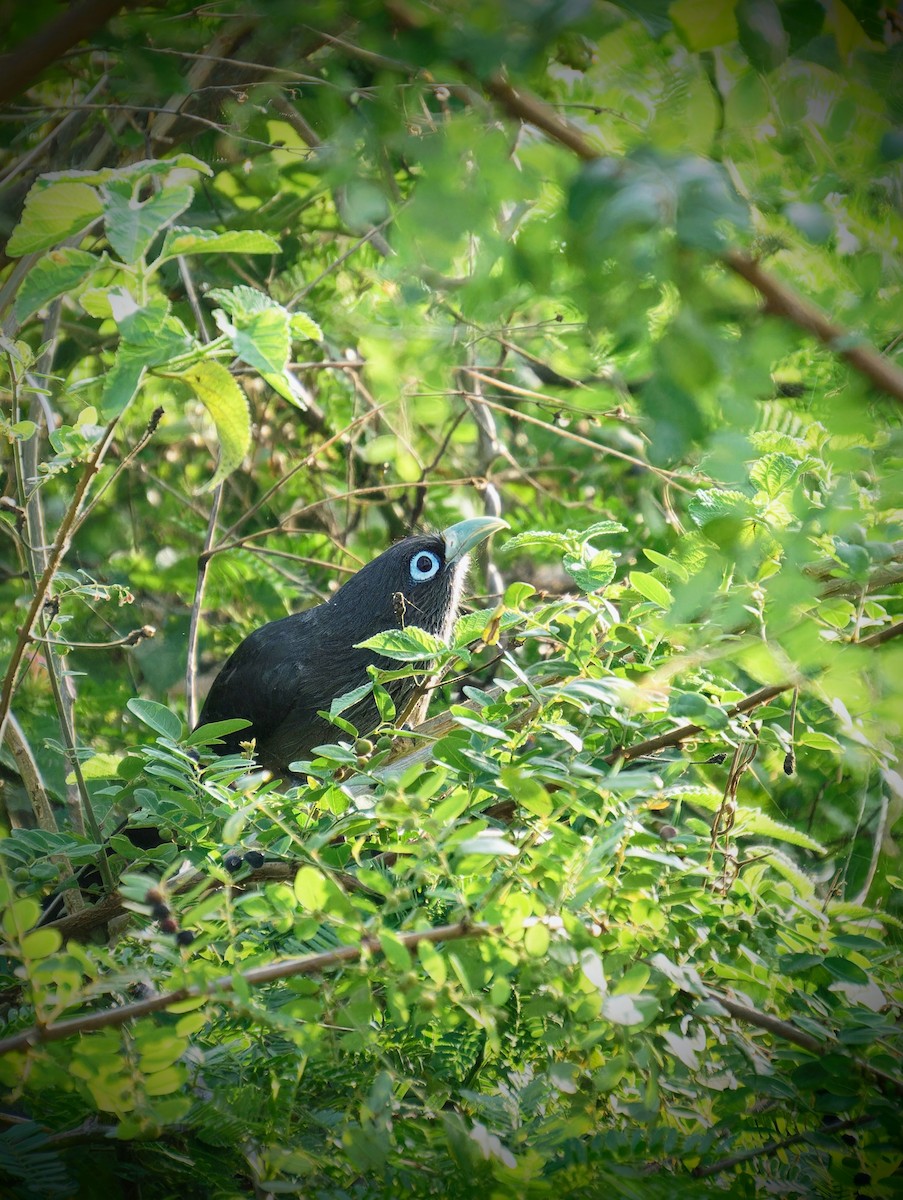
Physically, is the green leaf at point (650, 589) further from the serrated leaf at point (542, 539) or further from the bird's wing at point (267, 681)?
the bird's wing at point (267, 681)

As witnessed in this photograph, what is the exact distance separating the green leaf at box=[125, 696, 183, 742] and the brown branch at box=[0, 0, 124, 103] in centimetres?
123

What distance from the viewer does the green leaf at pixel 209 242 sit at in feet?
4.07

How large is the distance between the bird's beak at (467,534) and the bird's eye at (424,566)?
12 cm

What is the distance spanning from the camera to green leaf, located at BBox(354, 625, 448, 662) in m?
1.69

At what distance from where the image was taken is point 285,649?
13.1 feet

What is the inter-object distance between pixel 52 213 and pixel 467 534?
2357mm

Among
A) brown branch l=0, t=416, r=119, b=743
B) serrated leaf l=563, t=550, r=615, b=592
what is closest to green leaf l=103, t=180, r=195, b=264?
brown branch l=0, t=416, r=119, b=743

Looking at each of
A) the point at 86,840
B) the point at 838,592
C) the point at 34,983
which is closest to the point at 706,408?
the point at 838,592

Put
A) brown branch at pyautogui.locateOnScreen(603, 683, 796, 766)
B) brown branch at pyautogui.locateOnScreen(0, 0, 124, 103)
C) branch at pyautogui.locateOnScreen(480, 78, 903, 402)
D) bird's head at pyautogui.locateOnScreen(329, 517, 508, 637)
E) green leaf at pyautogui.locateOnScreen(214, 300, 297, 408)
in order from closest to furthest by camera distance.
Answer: branch at pyautogui.locateOnScreen(480, 78, 903, 402) → brown branch at pyautogui.locateOnScreen(0, 0, 124, 103) → green leaf at pyautogui.locateOnScreen(214, 300, 297, 408) → brown branch at pyautogui.locateOnScreen(603, 683, 796, 766) → bird's head at pyautogui.locateOnScreen(329, 517, 508, 637)

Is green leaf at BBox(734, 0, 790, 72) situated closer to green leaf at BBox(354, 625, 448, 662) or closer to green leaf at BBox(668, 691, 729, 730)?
green leaf at BBox(668, 691, 729, 730)

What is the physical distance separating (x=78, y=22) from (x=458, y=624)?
1.09m

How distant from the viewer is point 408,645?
5.62 ft

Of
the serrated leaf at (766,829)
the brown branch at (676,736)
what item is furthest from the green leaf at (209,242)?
the serrated leaf at (766,829)

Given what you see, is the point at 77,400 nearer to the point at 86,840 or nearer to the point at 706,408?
the point at 86,840
